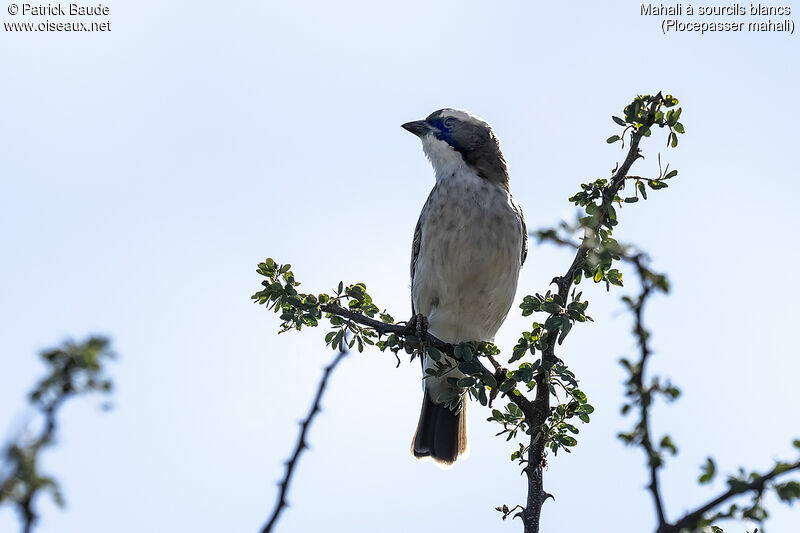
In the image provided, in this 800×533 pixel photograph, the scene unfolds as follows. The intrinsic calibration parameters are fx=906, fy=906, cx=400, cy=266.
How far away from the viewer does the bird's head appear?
739 cm

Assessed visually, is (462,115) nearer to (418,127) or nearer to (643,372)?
(418,127)

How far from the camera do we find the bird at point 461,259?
22.1 ft

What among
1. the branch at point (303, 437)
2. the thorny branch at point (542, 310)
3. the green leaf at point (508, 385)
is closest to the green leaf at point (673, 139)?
the thorny branch at point (542, 310)

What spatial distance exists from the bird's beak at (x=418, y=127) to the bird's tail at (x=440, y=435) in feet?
7.82

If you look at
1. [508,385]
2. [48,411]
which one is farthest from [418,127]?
[48,411]

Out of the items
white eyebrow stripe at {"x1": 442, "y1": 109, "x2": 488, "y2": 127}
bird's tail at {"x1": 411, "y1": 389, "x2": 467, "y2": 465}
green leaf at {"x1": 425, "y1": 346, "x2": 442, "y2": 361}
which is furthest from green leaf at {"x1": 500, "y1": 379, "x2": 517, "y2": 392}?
white eyebrow stripe at {"x1": 442, "y1": 109, "x2": 488, "y2": 127}

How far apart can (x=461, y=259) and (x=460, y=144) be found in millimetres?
1338

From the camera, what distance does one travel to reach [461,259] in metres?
6.71

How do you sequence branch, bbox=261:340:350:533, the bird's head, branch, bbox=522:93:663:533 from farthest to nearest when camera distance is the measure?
the bird's head, branch, bbox=522:93:663:533, branch, bbox=261:340:350:533

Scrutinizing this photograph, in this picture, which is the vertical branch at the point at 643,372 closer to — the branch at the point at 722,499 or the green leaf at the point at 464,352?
the branch at the point at 722,499

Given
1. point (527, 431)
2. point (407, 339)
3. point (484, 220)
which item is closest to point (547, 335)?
point (527, 431)

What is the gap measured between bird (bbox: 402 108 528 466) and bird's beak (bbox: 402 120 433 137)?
1.60 feet

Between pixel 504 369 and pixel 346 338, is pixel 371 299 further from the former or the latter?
pixel 504 369

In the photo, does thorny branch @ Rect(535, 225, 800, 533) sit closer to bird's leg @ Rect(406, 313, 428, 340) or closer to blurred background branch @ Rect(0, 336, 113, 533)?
blurred background branch @ Rect(0, 336, 113, 533)
